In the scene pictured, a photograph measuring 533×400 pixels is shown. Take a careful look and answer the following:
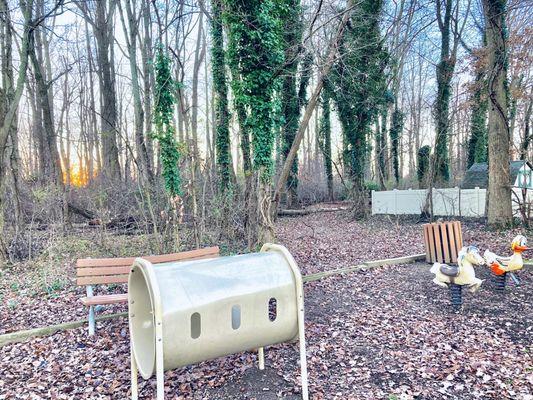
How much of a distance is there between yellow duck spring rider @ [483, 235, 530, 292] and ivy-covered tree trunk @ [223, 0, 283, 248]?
3936 millimetres

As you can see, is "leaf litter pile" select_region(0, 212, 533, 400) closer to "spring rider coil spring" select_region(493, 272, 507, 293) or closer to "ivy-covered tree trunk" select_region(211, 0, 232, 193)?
"spring rider coil spring" select_region(493, 272, 507, 293)

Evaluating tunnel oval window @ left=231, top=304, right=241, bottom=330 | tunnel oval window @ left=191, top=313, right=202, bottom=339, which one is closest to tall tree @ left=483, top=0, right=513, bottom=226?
tunnel oval window @ left=231, top=304, right=241, bottom=330

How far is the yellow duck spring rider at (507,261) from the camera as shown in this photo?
5391mm

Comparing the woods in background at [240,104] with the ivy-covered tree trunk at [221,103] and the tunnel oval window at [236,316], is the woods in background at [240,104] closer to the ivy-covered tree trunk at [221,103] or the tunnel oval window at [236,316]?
the ivy-covered tree trunk at [221,103]

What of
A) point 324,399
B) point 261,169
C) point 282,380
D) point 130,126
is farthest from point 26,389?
point 130,126

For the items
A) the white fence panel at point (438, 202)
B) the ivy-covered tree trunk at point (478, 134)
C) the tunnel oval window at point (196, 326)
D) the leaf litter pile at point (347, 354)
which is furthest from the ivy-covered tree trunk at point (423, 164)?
the tunnel oval window at point (196, 326)

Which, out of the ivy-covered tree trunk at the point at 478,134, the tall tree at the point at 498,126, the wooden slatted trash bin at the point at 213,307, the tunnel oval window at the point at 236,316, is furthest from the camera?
the ivy-covered tree trunk at the point at 478,134

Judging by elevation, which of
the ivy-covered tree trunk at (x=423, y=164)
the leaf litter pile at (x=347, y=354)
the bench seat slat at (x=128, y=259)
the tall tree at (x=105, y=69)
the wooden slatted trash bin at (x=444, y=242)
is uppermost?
the tall tree at (x=105, y=69)

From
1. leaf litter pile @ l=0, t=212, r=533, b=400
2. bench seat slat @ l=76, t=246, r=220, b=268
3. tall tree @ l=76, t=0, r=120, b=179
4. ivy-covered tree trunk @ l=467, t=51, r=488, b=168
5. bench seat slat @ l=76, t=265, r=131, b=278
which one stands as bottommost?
leaf litter pile @ l=0, t=212, r=533, b=400

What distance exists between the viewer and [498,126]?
35.4ft

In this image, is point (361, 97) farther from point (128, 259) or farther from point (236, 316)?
point (236, 316)

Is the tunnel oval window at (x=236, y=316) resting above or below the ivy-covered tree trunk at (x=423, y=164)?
below

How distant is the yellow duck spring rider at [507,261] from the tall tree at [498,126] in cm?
587

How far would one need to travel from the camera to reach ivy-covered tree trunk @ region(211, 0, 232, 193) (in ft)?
35.6
